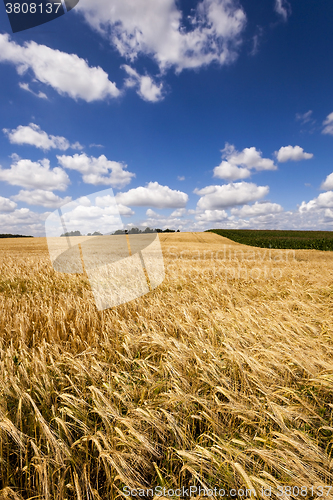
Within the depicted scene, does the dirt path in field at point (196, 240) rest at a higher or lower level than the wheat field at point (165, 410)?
higher

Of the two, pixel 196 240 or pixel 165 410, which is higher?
pixel 196 240

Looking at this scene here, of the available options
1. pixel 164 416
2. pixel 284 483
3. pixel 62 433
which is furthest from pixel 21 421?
pixel 284 483

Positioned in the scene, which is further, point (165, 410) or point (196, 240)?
point (196, 240)

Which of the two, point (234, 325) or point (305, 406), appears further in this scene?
point (234, 325)

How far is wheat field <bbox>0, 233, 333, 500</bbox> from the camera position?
Answer: 124 cm

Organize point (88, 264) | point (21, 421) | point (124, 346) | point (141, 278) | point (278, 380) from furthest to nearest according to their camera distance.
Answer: point (88, 264) → point (141, 278) → point (124, 346) → point (278, 380) → point (21, 421)

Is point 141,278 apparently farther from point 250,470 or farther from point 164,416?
point 250,470

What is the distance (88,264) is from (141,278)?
12.0 feet

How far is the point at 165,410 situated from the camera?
1.58 meters

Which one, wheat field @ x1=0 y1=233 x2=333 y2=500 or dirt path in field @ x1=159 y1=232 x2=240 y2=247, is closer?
wheat field @ x1=0 y1=233 x2=333 y2=500

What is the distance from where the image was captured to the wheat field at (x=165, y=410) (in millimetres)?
1235

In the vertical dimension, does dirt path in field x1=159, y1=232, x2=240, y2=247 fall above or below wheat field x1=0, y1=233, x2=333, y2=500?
above

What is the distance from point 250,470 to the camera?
1.26 m

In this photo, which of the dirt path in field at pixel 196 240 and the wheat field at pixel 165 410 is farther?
the dirt path in field at pixel 196 240
